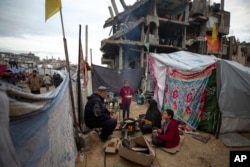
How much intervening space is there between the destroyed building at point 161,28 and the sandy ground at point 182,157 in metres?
13.1

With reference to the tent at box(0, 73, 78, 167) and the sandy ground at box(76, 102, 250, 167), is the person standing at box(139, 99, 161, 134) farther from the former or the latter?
the tent at box(0, 73, 78, 167)

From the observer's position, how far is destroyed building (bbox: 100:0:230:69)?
17750mm

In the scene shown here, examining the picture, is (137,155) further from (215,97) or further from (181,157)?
(215,97)

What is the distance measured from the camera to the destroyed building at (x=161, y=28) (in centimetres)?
1775

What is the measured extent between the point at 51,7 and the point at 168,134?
13.7 feet

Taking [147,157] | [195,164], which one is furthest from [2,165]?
[195,164]

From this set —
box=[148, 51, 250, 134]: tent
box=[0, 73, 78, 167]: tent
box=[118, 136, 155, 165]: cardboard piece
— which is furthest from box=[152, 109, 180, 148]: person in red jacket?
box=[0, 73, 78, 167]: tent

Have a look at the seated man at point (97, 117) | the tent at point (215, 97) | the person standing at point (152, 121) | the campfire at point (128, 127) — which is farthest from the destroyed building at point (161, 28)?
the seated man at point (97, 117)

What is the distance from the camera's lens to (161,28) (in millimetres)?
21953

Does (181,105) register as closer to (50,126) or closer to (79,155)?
(79,155)

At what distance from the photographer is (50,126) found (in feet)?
7.07

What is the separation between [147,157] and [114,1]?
21.9 metres

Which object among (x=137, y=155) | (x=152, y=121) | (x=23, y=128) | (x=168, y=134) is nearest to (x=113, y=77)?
(x=152, y=121)

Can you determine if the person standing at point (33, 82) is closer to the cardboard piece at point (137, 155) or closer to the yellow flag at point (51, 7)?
the yellow flag at point (51, 7)
